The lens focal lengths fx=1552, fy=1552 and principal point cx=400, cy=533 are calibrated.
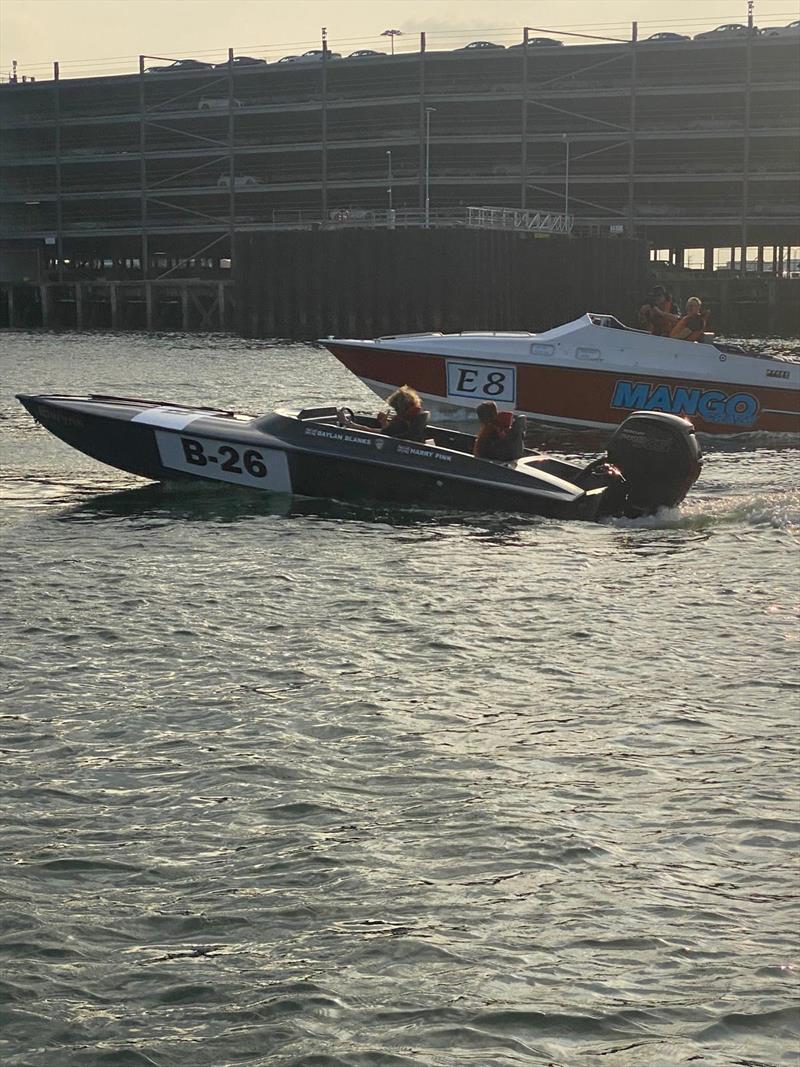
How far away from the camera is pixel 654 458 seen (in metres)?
19.0

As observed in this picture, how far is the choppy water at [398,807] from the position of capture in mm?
6797

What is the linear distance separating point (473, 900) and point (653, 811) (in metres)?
1.64

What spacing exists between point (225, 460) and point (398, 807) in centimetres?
1197

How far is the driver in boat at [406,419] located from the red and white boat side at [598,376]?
873cm

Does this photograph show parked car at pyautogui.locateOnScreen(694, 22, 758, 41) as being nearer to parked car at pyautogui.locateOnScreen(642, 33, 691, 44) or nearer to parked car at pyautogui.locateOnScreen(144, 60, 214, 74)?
parked car at pyautogui.locateOnScreen(642, 33, 691, 44)

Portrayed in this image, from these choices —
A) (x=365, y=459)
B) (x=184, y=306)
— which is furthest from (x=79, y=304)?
(x=365, y=459)

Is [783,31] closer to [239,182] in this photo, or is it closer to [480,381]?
[239,182]

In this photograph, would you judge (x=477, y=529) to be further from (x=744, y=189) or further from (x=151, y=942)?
(x=744, y=189)

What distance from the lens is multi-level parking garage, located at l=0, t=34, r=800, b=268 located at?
94.8 metres

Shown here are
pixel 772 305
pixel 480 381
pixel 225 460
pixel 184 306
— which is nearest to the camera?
pixel 225 460

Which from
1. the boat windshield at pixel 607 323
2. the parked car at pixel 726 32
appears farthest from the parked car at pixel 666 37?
the boat windshield at pixel 607 323

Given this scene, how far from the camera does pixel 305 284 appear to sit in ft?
237

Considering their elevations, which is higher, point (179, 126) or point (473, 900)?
point (179, 126)

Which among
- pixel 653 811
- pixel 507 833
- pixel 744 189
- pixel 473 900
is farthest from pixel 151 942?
pixel 744 189
